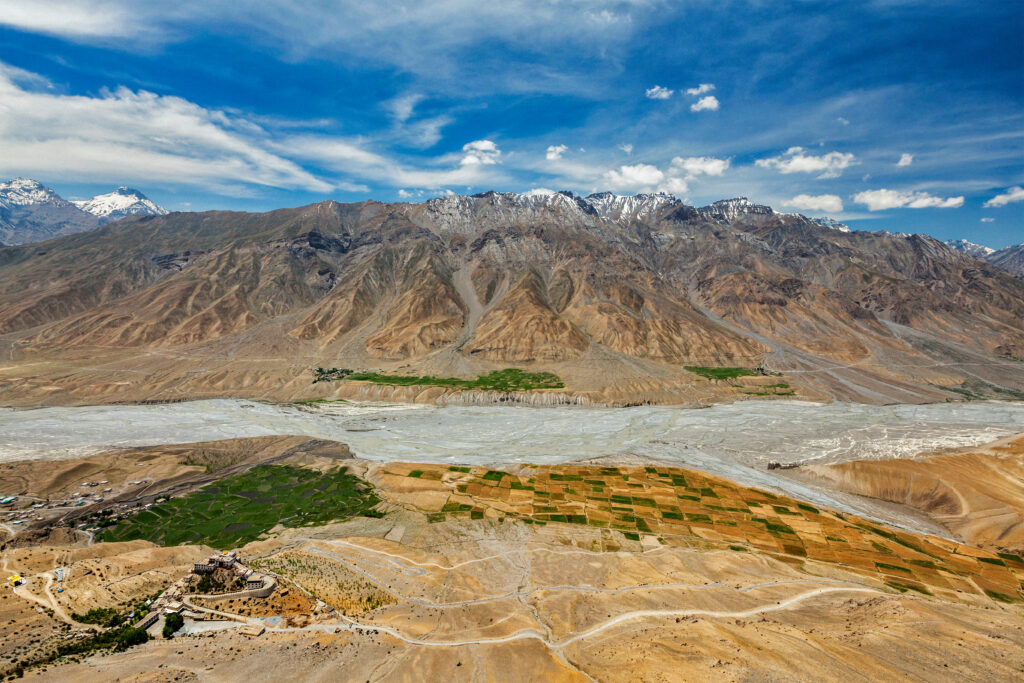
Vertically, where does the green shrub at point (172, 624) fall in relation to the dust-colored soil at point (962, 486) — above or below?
below

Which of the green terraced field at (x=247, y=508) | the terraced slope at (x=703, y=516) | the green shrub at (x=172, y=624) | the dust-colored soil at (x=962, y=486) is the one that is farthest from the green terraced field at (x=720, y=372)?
the green shrub at (x=172, y=624)

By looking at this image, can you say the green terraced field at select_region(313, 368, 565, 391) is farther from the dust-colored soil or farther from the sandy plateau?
the dust-colored soil

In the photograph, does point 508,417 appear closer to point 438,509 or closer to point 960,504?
point 438,509

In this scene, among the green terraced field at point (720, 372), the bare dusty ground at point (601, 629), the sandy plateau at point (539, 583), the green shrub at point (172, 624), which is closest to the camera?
the bare dusty ground at point (601, 629)

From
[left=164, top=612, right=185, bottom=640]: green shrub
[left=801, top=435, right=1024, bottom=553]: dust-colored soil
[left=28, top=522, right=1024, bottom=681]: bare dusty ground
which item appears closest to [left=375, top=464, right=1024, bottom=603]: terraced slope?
[left=28, top=522, right=1024, bottom=681]: bare dusty ground

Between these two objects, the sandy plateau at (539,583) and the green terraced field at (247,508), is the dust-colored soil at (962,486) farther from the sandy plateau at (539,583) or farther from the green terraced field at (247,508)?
the green terraced field at (247,508)

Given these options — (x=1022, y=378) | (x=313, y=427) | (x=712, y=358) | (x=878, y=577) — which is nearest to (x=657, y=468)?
(x=878, y=577)
